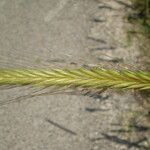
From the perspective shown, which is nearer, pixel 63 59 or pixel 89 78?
pixel 89 78

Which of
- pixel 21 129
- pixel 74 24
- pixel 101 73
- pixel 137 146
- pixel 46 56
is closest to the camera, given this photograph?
pixel 101 73

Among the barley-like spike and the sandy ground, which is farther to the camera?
the sandy ground

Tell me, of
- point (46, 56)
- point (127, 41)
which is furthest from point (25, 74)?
point (127, 41)

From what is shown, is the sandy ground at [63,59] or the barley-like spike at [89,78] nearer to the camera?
the barley-like spike at [89,78]

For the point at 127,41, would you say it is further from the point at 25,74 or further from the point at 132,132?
the point at 25,74
